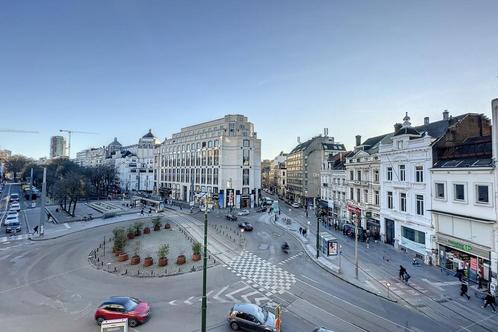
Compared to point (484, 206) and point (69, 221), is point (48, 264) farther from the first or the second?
point (484, 206)

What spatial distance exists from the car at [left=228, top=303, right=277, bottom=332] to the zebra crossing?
3.20 meters

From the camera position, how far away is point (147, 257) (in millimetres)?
26125

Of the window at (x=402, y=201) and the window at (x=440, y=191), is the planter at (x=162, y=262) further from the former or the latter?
the window at (x=440, y=191)

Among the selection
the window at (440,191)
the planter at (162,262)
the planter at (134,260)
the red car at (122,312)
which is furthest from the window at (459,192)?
the planter at (134,260)

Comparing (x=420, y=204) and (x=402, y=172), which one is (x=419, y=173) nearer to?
(x=402, y=172)

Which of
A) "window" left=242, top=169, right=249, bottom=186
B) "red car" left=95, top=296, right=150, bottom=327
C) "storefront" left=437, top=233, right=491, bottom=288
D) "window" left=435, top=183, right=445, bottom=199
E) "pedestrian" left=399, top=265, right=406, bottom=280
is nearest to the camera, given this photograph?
"red car" left=95, top=296, right=150, bottom=327

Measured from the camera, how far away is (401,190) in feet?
106

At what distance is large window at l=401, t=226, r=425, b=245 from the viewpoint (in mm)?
29188

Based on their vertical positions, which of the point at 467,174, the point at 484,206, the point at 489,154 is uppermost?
the point at 489,154

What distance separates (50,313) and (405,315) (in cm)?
2195

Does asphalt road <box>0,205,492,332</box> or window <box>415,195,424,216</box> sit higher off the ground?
window <box>415,195,424,216</box>

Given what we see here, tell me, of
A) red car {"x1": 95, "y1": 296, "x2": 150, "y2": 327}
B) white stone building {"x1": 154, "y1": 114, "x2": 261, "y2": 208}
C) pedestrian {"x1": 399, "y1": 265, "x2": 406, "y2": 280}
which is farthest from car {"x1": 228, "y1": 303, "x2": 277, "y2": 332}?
white stone building {"x1": 154, "y1": 114, "x2": 261, "y2": 208}

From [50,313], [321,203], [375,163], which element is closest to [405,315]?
[50,313]

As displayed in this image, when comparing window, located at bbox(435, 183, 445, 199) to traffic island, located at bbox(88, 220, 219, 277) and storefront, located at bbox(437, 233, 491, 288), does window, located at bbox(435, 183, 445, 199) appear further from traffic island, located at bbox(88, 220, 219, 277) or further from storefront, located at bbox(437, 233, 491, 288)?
traffic island, located at bbox(88, 220, 219, 277)
